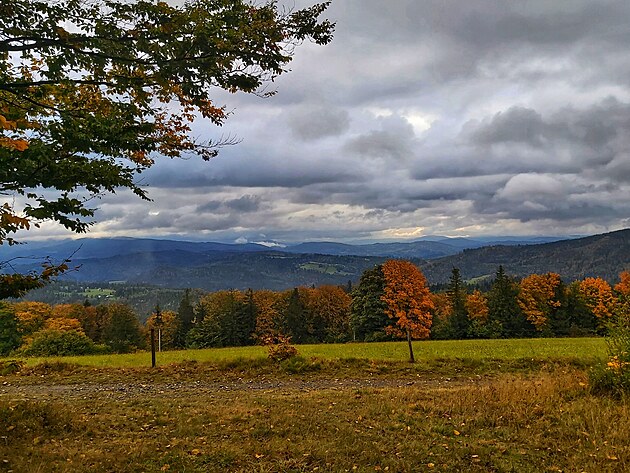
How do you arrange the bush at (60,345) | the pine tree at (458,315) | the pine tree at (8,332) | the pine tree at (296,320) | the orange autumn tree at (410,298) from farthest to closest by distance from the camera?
1. the pine tree at (296,320)
2. the pine tree at (458,315)
3. the pine tree at (8,332)
4. the orange autumn tree at (410,298)
5. the bush at (60,345)

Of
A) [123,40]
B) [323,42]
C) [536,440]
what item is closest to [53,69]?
[123,40]

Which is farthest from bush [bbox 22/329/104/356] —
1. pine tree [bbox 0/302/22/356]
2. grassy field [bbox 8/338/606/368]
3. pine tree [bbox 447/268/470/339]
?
pine tree [bbox 447/268/470/339]

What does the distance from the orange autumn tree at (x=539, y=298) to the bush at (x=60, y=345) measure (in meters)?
53.8

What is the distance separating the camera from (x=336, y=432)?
8125mm

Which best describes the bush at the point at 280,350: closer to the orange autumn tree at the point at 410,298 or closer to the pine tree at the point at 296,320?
the orange autumn tree at the point at 410,298

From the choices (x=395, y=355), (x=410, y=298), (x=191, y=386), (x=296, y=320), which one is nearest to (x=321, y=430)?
(x=191, y=386)

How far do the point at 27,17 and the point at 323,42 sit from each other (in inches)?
166

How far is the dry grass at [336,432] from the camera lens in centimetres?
663

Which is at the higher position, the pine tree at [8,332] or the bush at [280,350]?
the bush at [280,350]

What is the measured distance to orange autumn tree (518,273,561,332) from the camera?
59062 mm

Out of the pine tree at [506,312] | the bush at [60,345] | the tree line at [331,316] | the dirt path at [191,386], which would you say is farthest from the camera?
the pine tree at [506,312]

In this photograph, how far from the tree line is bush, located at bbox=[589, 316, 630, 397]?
38128mm

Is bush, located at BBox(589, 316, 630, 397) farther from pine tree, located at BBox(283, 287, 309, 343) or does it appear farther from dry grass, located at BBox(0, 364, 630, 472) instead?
pine tree, located at BBox(283, 287, 309, 343)

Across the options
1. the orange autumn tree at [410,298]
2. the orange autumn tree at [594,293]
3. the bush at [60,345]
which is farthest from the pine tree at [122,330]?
the orange autumn tree at [594,293]
